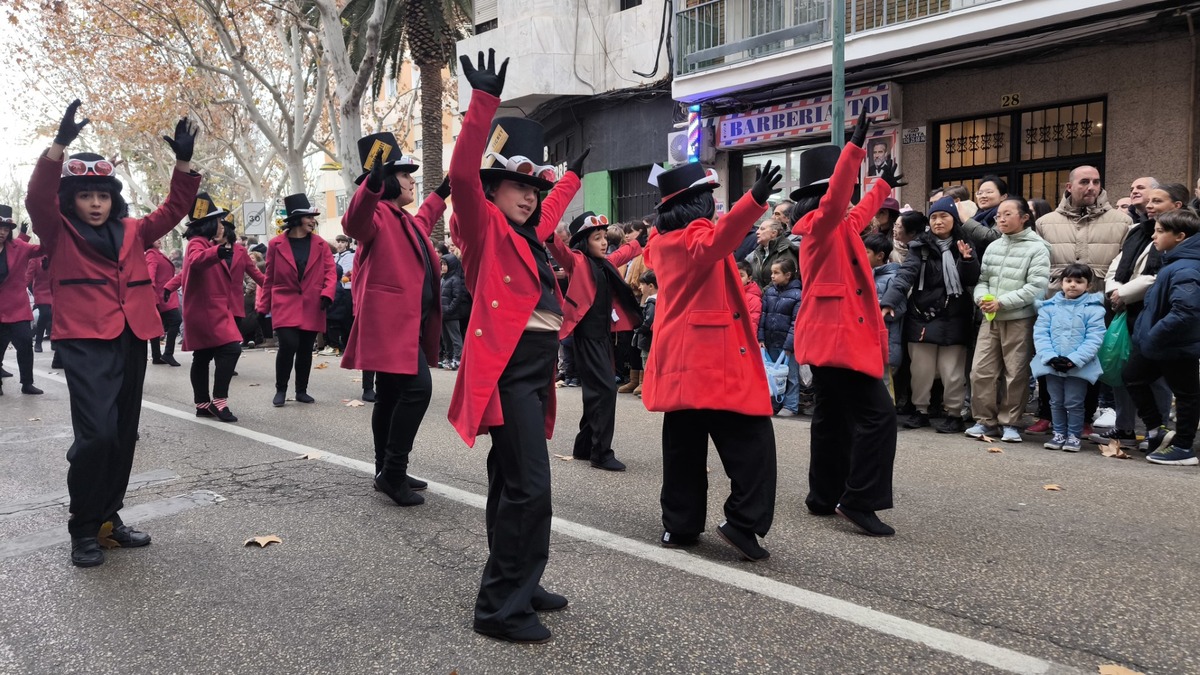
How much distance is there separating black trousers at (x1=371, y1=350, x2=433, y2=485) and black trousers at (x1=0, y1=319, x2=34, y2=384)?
750cm

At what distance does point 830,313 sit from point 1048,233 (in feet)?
14.0

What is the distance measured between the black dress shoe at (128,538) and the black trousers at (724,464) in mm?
2646

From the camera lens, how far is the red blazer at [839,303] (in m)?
4.71

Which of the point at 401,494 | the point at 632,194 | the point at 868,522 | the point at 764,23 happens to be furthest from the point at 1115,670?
the point at 632,194

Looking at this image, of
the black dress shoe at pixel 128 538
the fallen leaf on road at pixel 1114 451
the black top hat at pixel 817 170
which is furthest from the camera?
the fallen leaf on road at pixel 1114 451

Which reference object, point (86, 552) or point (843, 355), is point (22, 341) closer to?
point (86, 552)

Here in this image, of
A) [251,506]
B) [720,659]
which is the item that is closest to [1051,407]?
[720,659]

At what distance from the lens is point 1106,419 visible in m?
7.66

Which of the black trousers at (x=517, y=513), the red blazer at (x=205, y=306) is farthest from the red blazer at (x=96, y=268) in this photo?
the red blazer at (x=205, y=306)

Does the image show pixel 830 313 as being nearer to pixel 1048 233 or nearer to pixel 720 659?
pixel 720 659

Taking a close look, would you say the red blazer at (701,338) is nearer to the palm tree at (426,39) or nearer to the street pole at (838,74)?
the street pole at (838,74)

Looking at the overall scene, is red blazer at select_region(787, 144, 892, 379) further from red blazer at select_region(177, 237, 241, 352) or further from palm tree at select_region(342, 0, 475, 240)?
palm tree at select_region(342, 0, 475, 240)

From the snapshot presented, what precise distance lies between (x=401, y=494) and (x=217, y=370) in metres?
4.35

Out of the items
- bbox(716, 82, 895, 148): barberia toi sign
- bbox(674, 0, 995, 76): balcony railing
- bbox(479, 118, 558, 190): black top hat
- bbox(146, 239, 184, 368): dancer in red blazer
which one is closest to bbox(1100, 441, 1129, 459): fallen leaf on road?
bbox(479, 118, 558, 190): black top hat
